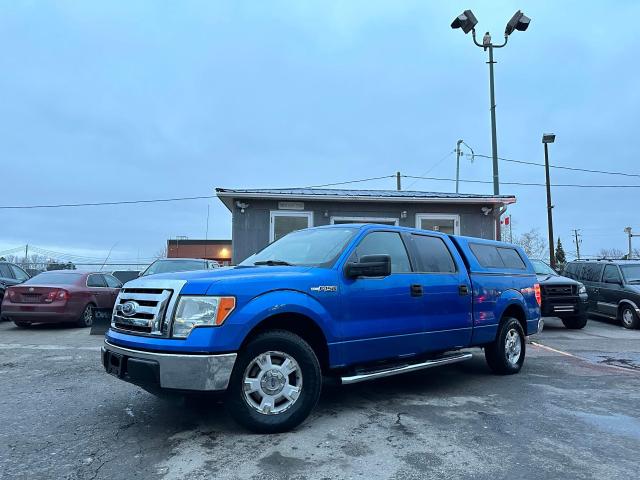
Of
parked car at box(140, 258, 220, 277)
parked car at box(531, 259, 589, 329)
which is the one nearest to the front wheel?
parked car at box(531, 259, 589, 329)

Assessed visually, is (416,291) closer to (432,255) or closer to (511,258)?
(432,255)

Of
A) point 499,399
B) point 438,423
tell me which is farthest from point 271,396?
Result: point 499,399

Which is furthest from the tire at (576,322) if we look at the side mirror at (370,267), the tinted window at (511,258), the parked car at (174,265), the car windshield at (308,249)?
the side mirror at (370,267)

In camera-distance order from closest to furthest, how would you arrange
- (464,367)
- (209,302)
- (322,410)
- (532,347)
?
(209,302), (322,410), (464,367), (532,347)

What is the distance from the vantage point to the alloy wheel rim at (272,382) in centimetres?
430

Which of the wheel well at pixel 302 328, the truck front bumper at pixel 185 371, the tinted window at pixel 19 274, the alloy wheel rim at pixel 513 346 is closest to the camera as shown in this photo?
the truck front bumper at pixel 185 371

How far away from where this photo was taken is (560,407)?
18.0 ft

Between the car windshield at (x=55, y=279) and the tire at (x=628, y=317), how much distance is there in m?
14.1

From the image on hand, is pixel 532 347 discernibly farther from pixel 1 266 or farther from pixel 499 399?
pixel 1 266

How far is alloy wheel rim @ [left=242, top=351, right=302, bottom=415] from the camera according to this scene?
14.1ft

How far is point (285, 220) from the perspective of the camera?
46.9ft

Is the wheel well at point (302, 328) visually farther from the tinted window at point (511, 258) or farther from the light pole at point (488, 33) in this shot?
the light pole at point (488, 33)

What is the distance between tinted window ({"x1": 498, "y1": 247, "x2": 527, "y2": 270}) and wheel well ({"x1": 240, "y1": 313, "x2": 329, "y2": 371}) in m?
3.86

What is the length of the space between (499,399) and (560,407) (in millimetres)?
619
